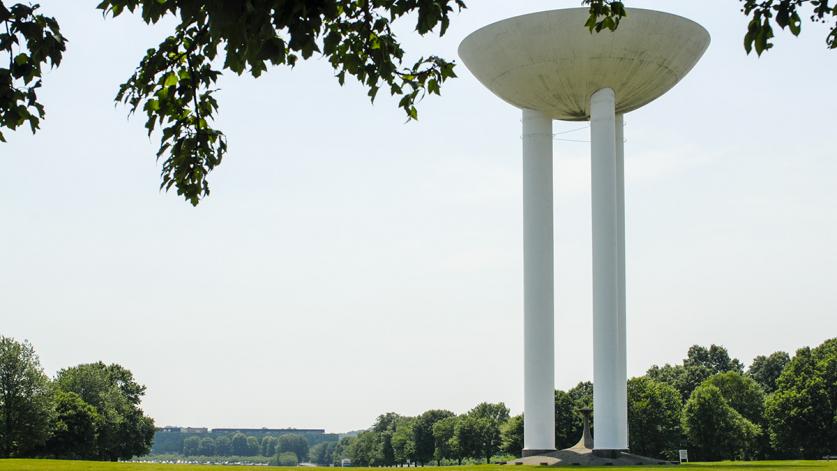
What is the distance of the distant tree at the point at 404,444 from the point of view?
98875 millimetres

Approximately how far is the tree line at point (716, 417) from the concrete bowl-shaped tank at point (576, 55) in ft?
65.3

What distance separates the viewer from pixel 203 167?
8.27 metres

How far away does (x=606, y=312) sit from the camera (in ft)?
121

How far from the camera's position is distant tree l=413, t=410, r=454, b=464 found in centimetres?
9762

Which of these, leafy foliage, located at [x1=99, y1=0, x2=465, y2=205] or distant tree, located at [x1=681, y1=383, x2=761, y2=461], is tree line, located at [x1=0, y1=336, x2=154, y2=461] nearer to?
distant tree, located at [x1=681, y1=383, x2=761, y2=461]

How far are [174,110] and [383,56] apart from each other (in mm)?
1773

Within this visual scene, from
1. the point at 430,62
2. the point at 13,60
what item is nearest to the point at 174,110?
the point at 13,60

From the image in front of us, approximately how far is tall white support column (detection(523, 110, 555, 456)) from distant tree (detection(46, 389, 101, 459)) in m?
30.5

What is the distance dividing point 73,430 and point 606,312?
116 ft

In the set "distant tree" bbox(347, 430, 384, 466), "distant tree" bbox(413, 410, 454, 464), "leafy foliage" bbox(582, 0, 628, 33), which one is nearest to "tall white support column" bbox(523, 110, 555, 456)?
"leafy foliage" bbox(582, 0, 628, 33)

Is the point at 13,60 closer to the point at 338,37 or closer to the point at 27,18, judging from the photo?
the point at 27,18

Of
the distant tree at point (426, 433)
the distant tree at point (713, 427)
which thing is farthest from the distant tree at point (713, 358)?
the distant tree at point (713, 427)

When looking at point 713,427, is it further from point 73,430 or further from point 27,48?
point 27,48

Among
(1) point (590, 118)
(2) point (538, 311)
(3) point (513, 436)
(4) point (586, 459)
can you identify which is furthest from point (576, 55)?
(3) point (513, 436)
